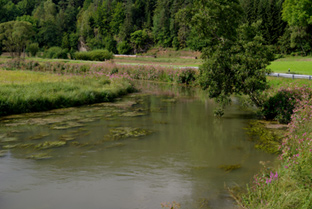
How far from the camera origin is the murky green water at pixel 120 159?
22.5ft

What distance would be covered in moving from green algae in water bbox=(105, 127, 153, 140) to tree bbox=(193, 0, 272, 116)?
4.48m

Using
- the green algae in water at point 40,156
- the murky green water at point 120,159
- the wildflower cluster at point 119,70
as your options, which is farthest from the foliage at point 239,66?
the wildflower cluster at point 119,70

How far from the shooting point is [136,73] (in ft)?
124

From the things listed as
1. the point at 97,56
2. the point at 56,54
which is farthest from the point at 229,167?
the point at 56,54

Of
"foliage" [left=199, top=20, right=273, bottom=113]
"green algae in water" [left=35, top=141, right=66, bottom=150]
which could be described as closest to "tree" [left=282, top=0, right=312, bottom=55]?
"foliage" [left=199, top=20, right=273, bottom=113]

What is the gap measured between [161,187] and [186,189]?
2.00 ft

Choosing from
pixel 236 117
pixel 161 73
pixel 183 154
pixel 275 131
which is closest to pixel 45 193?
pixel 183 154

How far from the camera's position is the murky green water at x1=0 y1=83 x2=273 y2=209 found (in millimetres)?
6863

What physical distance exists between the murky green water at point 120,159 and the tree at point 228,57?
1708 mm

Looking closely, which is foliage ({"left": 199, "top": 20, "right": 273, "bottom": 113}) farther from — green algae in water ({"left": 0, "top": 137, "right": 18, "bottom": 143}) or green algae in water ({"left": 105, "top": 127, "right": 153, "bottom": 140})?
green algae in water ({"left": 0, "top": 137, "right": 18, "bottom": 143})

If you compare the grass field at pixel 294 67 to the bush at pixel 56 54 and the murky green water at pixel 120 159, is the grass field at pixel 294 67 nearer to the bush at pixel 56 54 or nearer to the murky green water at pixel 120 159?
the murky green water at pixel 120 159

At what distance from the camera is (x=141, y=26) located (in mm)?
114062

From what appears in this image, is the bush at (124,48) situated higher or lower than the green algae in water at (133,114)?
higher

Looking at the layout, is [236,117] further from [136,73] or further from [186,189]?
[136,73]
